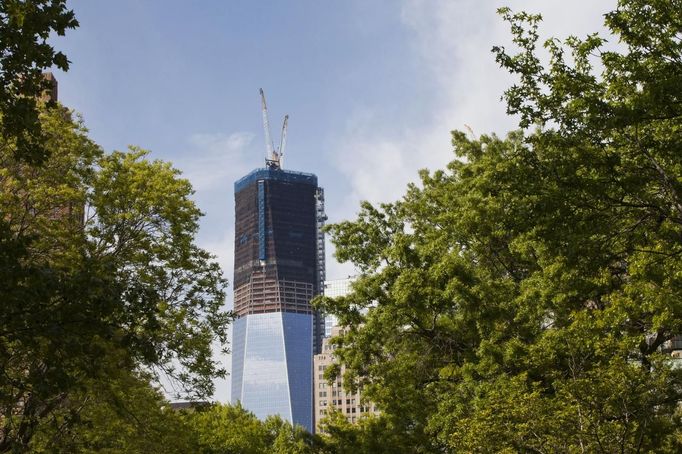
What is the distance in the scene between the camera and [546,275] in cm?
2105

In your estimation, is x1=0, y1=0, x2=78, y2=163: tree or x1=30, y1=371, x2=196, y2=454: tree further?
x1=30, y1=371, x2=196, y2=454: tree

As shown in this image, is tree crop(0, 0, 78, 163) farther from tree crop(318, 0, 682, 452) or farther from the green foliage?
the green foliage

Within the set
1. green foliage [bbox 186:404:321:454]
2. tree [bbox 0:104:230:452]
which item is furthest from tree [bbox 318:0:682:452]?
green foliage [bbox 186:404:321:454]

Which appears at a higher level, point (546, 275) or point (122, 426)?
point (546, 275)

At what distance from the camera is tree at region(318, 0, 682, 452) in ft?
46.4

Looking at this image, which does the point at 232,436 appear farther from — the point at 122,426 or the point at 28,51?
the point at 28,51

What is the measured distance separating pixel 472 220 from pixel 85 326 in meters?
15.8

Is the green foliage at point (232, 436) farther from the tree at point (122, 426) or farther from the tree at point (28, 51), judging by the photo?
the tree at point (28, 51)

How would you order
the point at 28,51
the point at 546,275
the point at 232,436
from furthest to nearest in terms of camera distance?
the point at 232,436 < the point at 546,275 < the point at 28,51

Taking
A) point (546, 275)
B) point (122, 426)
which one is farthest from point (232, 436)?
point (546, 275)

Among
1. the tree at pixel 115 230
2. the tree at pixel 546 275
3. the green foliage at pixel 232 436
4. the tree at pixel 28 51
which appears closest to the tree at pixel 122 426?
the tree at pixel 115 230

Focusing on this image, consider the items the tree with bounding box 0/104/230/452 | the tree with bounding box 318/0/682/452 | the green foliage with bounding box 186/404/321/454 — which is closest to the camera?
the tree with bounding box 318/0/682/452

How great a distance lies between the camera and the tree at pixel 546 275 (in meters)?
14.1

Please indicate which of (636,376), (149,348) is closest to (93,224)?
(149,348)
